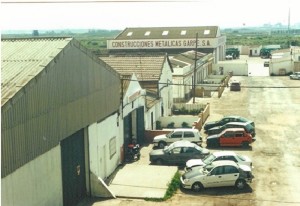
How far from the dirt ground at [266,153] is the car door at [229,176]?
397 millimetres

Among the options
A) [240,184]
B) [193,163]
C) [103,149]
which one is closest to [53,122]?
[103,149]

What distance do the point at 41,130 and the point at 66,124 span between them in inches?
89.2

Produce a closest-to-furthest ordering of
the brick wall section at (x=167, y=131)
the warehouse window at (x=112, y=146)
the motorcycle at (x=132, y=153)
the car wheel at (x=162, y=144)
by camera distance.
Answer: the warehouse window at (x=112, y=146) → the motorcycle at (x=132, y=153) → the car wheel at (x=162, y=144) → the brick wall section at (x=167, y=131)

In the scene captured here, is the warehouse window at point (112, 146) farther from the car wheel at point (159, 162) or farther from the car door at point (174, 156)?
the car door at point (174, 156)

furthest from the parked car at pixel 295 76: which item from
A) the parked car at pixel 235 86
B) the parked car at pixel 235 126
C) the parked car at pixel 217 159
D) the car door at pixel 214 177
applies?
the car door at pixel 214 177

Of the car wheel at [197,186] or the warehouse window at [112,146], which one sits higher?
the warehouse window at [112,146]

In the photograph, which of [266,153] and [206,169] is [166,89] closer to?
[266,153]

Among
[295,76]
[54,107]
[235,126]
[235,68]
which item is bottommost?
[235,126]

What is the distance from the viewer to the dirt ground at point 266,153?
19.4 metres

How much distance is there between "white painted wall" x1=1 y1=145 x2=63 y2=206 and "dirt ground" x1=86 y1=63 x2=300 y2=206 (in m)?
3.16

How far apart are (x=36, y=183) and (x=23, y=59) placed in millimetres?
4762

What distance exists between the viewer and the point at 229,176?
2053 cm

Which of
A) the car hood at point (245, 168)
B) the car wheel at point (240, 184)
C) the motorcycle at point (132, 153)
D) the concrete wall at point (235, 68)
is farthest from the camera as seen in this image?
the concrete wall at point (235, 68)

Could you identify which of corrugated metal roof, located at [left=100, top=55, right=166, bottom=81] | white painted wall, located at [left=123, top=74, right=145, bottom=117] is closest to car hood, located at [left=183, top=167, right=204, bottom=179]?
white painted wall, located at [left=123, top=74, right=145, bottom=117]
